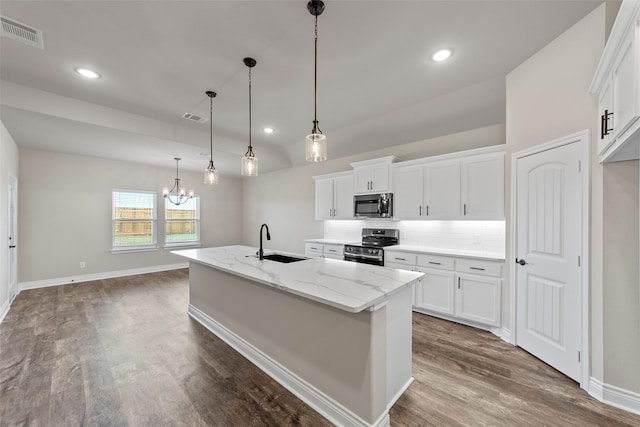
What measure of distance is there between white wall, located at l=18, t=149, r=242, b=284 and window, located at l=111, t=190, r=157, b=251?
0.14 meters

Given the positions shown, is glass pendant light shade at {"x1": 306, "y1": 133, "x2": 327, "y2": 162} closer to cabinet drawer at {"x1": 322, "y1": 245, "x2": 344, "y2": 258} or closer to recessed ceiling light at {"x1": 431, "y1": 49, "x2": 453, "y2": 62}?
recessed ceiling light at {"x1": 431, "y1": 49, "x2": 453, "y2": 62}

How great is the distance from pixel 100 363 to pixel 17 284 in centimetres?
411

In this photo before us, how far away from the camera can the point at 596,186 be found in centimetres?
198

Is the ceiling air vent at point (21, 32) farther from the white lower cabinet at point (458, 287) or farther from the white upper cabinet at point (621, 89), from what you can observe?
the white lower cabinet at point (458, 287)

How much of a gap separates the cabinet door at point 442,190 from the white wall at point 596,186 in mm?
1133

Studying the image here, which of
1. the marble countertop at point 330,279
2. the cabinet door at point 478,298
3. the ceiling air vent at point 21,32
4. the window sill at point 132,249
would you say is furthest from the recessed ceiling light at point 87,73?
the cabinet door at point 478,298

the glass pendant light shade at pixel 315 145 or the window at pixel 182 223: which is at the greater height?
the glass pendant light shade at pixel 315 145

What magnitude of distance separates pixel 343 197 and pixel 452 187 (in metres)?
1.97

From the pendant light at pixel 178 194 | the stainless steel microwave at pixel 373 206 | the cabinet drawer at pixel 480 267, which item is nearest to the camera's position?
the cabinet drawer at pixel 480 267

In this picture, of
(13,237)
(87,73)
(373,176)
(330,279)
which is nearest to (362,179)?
(373,176)

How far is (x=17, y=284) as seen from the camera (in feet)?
15.3

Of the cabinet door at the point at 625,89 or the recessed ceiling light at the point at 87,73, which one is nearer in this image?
the cabinet door at the point at 625,89

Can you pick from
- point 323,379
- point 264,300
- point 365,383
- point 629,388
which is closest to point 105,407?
point 264,300

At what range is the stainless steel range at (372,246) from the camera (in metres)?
4.03
